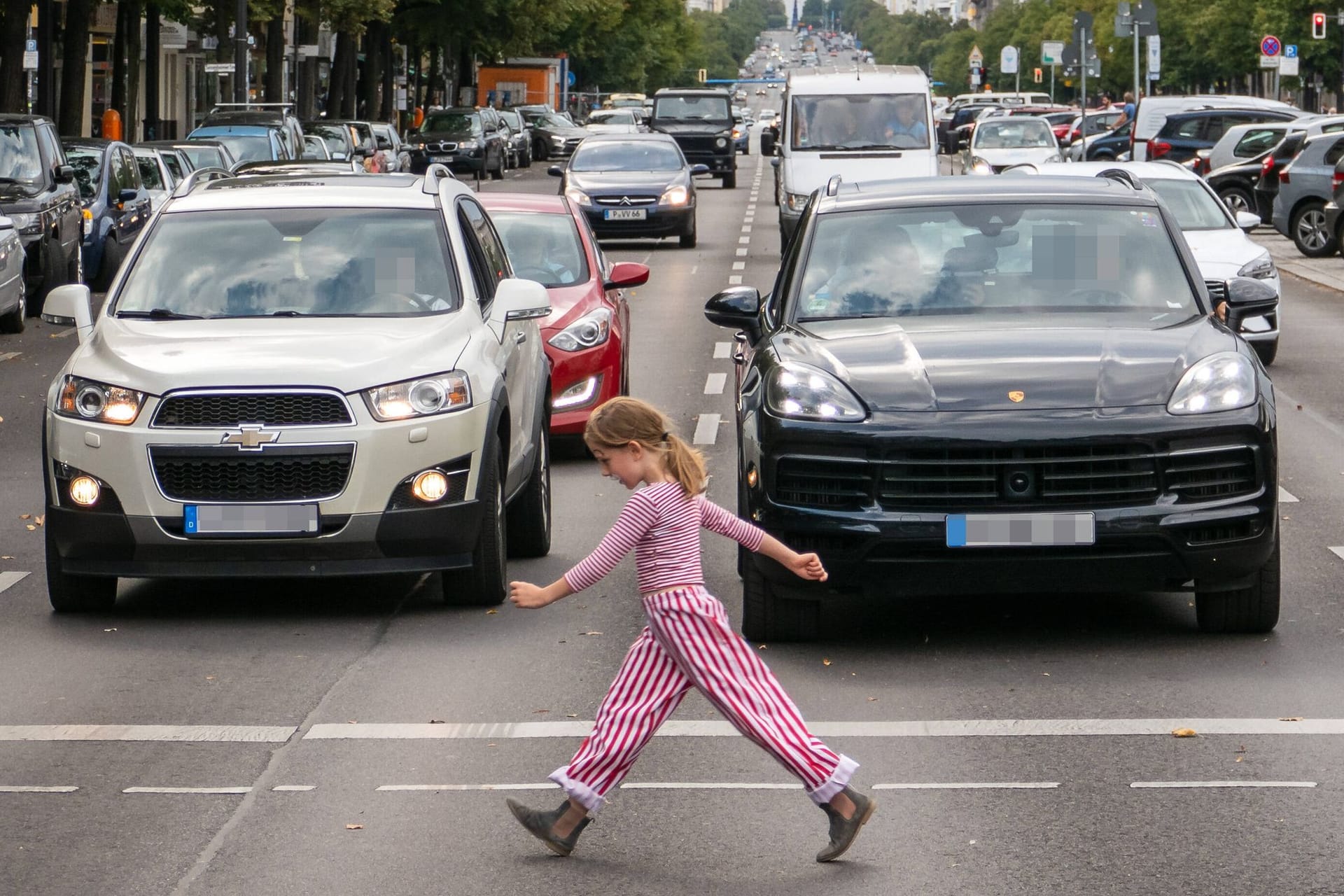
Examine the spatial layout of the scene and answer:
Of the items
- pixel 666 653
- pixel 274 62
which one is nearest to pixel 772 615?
pixel 666 653

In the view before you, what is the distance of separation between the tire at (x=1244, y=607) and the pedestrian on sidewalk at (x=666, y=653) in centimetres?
288

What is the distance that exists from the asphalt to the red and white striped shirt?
0.66m

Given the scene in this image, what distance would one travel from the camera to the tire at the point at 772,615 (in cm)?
823

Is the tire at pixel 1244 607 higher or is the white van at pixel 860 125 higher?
the white van at pixel 860 125

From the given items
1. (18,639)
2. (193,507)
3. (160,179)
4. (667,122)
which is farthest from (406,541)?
(667,122)

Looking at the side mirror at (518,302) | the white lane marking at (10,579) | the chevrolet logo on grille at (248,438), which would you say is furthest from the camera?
the white lane marking at (10,579)

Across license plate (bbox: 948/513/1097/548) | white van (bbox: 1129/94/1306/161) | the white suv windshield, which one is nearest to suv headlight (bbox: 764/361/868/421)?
license plate (bbox: 948/513/1097/548)

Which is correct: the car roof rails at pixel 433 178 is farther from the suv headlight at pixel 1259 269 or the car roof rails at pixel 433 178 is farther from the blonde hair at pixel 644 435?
the suv headlight at pixel 1259 269

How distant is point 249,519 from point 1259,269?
37.1 ft

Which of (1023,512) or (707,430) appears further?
(707,430)

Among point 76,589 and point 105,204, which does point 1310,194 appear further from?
point 76,589

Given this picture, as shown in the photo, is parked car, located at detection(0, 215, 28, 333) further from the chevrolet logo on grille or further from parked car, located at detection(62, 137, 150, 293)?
the chevrolet logo on grille

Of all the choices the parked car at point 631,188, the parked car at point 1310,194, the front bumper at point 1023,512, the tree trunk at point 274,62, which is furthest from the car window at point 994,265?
the tree trunk at point 274,62

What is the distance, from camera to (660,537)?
5812 millimetres
